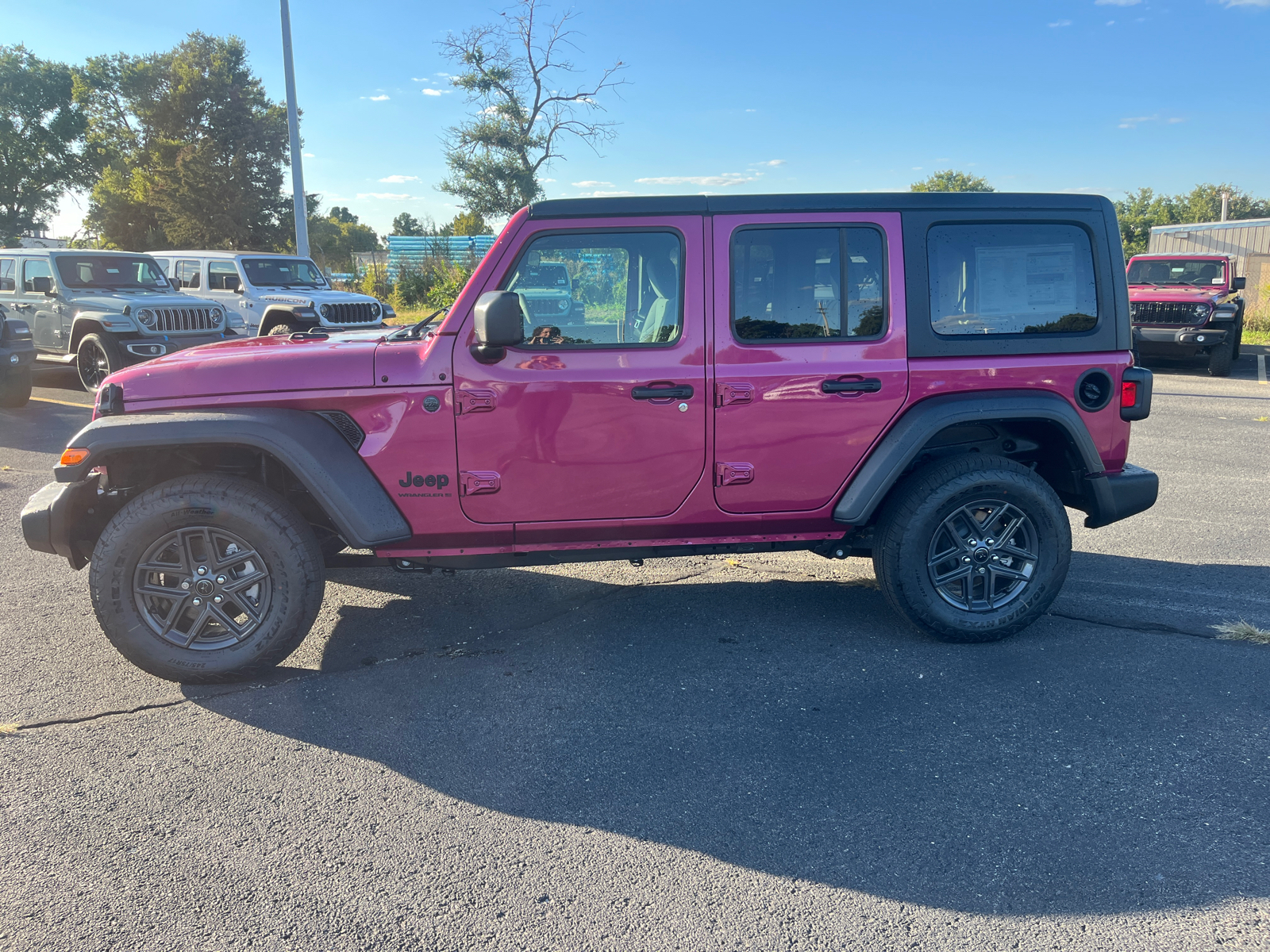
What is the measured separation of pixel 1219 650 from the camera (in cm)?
398

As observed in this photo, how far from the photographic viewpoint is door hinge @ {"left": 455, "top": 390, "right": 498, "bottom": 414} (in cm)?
368

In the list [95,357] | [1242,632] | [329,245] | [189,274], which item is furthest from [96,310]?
[329,245]

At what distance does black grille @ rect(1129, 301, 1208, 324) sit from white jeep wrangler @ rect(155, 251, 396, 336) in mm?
12240

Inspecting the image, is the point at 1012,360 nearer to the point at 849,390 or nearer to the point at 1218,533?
the point at 849,390

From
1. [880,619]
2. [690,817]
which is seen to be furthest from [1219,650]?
Answer: [690,817]

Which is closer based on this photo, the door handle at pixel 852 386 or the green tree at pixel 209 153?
the door handle at pixel 852 386

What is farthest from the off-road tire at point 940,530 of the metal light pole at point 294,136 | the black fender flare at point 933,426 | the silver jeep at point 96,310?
the metal light pole at point 294,136

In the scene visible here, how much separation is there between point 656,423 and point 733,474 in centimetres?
42

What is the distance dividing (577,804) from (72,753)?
6.12 ft

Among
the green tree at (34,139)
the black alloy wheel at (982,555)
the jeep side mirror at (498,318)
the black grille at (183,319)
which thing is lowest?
the black alloy wheel at (982,555)

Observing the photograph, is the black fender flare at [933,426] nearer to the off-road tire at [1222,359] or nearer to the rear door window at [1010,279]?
the rear door window at [1010,279]

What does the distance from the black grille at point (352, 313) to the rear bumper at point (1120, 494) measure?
1215 centimetres

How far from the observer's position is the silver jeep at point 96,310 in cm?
1158

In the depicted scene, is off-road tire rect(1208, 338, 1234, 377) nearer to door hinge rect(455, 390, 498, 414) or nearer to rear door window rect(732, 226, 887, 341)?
rear door window rect(732, 226, 887, 341)
